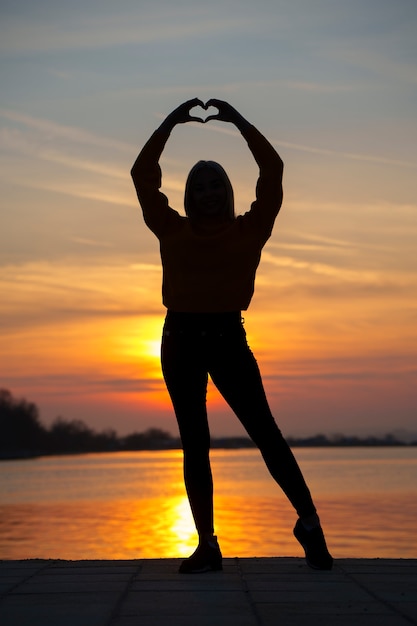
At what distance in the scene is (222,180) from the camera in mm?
5055

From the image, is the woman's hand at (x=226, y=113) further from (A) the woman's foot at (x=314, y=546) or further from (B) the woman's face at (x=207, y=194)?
(A) the woman's foot at (x=314, y=546)

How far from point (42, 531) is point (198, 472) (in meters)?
21.1

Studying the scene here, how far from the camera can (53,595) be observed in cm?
425

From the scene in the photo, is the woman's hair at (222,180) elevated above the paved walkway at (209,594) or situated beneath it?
elevated above

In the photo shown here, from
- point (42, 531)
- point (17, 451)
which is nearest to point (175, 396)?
point (42, 531)

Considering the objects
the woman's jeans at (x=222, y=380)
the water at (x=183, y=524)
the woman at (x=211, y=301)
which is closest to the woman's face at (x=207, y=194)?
the woman at (x=211, y=301)

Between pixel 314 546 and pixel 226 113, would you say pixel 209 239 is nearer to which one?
pixel 226 113

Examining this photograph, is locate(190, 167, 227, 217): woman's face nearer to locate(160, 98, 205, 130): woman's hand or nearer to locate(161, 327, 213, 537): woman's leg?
locate(160, 98, 205, 130): woman's hand

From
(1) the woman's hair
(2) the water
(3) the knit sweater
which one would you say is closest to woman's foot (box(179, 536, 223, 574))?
(3) the knit sweater

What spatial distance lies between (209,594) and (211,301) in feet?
4.88

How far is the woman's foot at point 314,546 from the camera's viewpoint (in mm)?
5043

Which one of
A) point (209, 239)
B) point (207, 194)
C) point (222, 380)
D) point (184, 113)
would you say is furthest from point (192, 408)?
point (184, 113)

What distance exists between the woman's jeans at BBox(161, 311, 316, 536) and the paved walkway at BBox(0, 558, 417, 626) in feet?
1.68

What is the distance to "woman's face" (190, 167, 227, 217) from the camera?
507 centimetres
